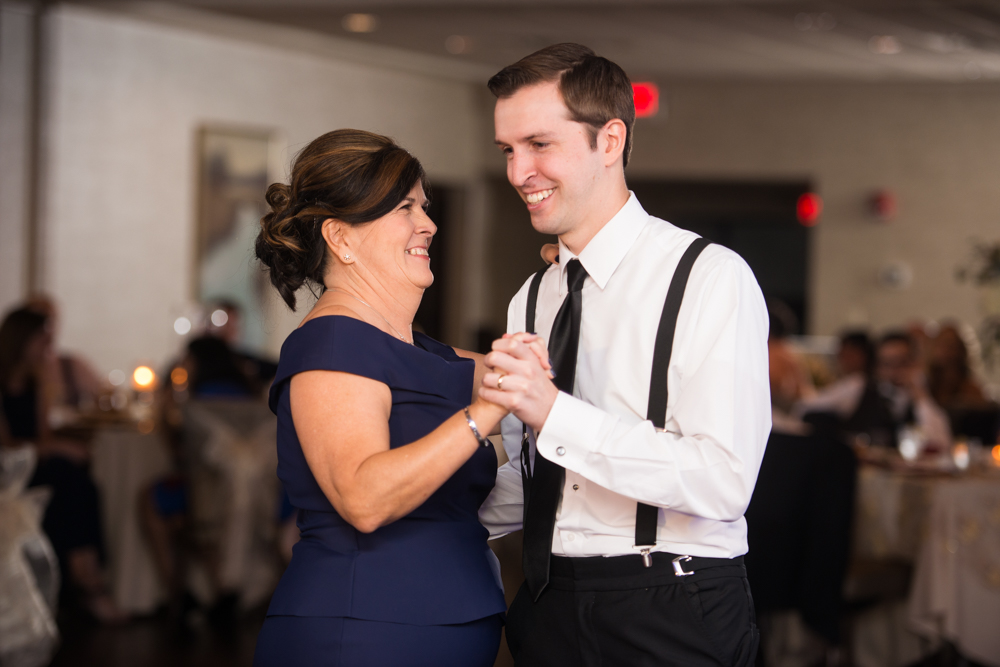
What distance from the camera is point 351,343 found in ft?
5.01

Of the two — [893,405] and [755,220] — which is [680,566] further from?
[755,220]

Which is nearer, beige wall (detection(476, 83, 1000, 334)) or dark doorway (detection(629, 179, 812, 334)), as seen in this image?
beige wall (detection(476, 83, 1000, 334))

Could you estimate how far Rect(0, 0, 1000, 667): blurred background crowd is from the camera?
3859 mm

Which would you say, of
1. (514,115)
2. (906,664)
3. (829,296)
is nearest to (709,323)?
(514,115)

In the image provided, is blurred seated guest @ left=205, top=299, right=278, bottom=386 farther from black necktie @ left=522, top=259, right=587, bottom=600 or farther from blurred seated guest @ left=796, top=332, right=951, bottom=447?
black necktie @ left=522, top=259, right=587, bottom=600

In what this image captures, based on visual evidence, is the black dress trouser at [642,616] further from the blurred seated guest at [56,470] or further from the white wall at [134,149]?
the white wall at [134,149]

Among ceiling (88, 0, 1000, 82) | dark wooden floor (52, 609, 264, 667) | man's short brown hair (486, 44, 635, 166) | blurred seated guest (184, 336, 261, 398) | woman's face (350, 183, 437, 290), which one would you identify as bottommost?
dark wooden floor (52, 609, 264, 667)

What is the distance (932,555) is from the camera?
3814 mm

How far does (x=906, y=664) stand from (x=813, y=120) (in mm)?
5932

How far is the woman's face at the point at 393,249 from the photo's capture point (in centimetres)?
167

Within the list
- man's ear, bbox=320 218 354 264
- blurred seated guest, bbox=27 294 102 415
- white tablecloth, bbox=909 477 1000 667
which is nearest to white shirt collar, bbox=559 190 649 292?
man's ear, bbox=320 218 354 264

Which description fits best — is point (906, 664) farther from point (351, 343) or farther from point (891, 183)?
point (891, 183)

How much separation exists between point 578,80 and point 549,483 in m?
0.62

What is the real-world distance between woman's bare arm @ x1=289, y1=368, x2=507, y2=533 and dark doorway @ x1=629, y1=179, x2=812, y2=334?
800 centimetres
